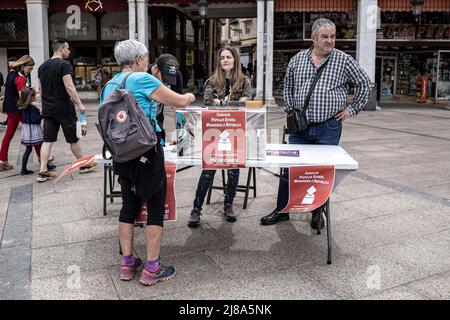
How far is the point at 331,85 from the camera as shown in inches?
165

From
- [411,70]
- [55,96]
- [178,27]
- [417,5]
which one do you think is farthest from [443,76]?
[55,96]

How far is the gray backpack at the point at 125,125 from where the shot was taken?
3078mm

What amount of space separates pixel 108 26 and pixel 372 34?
34.9 feet

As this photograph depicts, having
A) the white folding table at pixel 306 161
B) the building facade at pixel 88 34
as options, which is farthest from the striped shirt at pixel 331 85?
the building facade at pixel 88 34

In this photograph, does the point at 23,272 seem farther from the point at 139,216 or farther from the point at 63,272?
the point at 139,216

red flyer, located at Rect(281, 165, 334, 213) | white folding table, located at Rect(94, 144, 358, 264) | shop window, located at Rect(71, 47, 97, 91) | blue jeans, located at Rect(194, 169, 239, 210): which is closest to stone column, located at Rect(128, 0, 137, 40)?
shop window, located at Rect(71, 47, 97, 91)

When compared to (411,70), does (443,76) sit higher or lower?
lower

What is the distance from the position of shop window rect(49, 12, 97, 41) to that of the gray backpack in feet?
61.3

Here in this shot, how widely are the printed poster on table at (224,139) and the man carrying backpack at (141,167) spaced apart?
294 millimetres

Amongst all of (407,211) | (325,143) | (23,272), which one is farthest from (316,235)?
(23,272)

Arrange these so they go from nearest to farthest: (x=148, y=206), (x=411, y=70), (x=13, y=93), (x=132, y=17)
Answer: (x=148, y=206), (x=13, y=93), (x=132, y=17), (x=411, y=70)

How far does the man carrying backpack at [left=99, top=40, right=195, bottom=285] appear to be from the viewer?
125 inches

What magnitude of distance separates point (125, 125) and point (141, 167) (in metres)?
0.31

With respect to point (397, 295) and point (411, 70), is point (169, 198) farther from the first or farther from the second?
point (411, 70)
